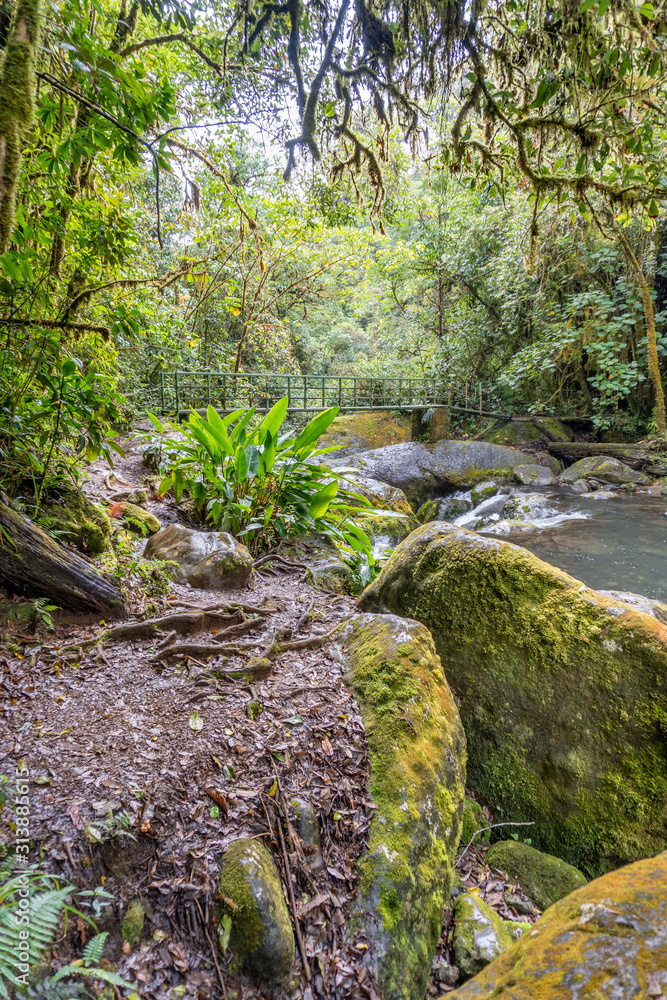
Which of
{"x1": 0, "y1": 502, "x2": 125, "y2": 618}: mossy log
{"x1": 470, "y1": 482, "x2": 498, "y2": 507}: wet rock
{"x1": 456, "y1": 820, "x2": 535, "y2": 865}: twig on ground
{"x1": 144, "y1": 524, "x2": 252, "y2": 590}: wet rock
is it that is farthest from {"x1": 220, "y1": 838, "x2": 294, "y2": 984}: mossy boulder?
{"x1": 470, "y1": 482, "x2": 498, "y2": 507}: wet rock

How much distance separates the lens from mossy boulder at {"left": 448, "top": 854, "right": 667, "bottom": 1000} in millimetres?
790

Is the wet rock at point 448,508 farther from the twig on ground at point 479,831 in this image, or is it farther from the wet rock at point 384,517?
the twig on ground at point 479,831

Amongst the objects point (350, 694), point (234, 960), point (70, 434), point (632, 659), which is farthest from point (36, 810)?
point (632, 659)

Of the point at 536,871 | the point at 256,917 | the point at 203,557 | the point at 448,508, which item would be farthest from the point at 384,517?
the point at 256,917

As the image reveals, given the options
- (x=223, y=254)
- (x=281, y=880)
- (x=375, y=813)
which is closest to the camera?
(x=281, y=880)

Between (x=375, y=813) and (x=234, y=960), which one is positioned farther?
(x=375, y=813)

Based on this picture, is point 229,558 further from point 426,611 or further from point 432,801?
point 432,801

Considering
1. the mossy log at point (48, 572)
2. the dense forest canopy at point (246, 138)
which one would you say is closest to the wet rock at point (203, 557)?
the mossy log at point (48, 572)

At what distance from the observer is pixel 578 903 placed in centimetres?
98

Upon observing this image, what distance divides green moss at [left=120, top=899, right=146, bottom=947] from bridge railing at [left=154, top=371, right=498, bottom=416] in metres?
5.75

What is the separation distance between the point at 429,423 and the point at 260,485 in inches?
321

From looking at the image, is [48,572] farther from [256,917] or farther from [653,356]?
[653,356]

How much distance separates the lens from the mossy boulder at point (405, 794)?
138 cm

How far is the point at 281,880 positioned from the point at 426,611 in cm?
138
